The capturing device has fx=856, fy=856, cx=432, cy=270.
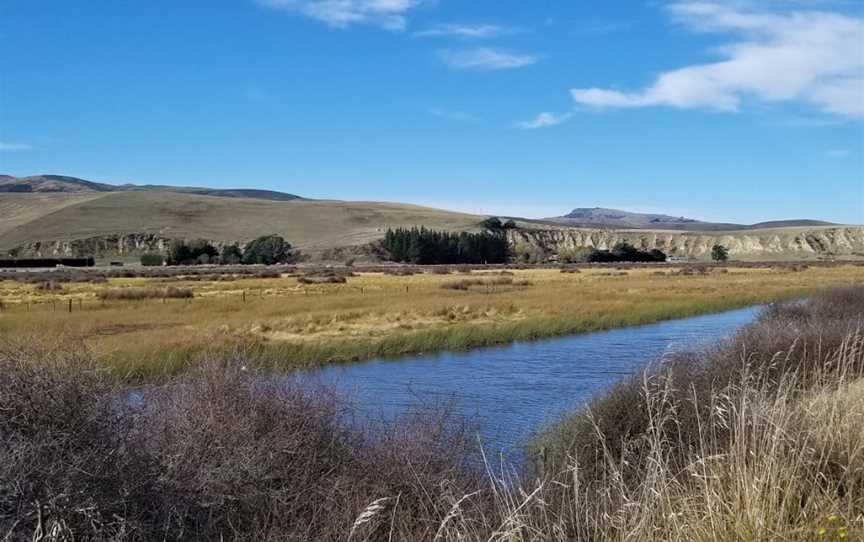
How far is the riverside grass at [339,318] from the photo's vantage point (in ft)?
85.3

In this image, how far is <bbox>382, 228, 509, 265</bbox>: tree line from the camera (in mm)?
136375

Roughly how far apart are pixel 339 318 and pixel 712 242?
157m

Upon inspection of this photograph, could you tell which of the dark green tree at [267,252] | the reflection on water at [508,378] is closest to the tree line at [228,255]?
the dark green tree at [267,252]

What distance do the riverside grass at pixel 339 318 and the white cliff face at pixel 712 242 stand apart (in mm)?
107228

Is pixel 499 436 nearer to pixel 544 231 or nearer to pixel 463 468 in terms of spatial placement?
pixel 463 468

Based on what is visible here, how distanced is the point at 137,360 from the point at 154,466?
16.0m

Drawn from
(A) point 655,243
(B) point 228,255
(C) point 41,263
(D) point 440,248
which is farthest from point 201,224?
(A) point 655,243

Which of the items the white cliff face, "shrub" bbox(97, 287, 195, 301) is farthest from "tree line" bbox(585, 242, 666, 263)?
"shrub" bbox(97, 287, 195, 301)

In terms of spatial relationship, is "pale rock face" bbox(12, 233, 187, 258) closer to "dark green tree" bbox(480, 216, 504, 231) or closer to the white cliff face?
"dark green tree" bbox(480, 216, 504, 231)

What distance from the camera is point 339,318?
35531 mm

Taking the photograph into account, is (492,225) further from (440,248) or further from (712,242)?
(712,242)

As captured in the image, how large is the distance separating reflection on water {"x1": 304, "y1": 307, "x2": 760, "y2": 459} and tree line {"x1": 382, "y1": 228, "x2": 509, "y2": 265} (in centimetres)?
10136

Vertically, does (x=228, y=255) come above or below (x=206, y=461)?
below

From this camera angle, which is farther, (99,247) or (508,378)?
(99,247)
